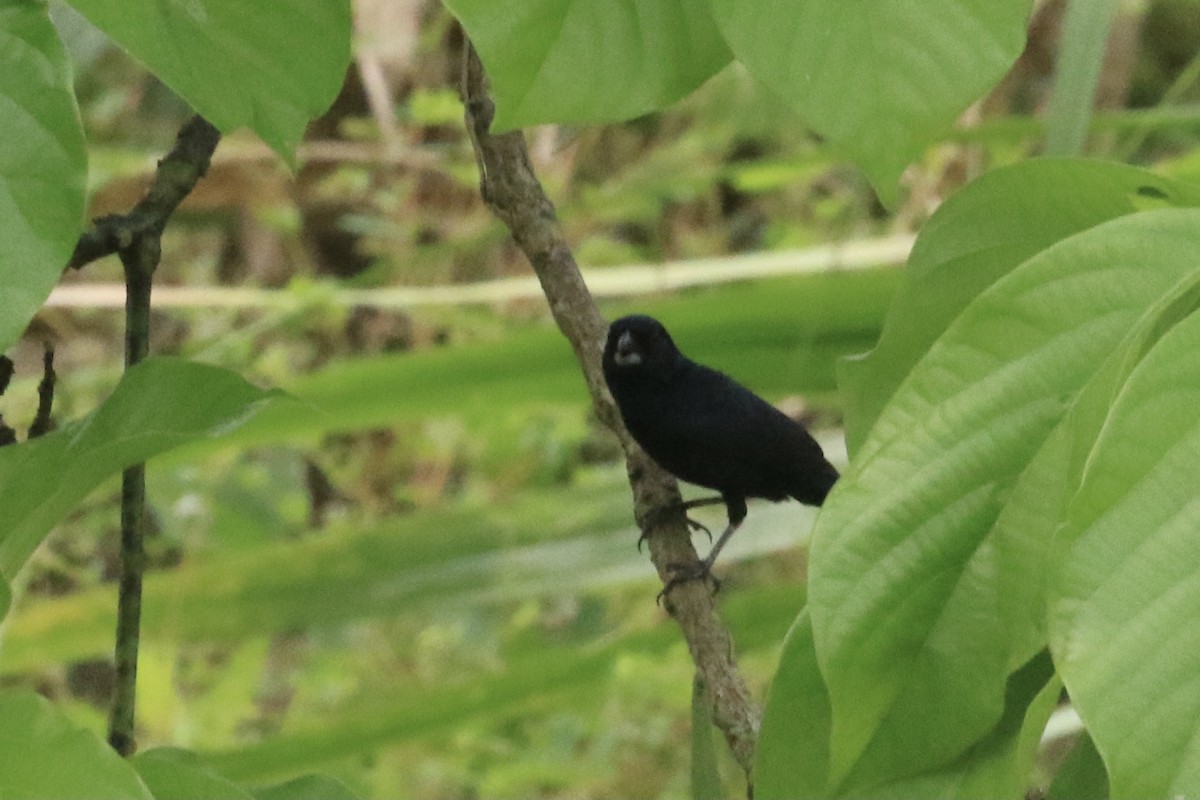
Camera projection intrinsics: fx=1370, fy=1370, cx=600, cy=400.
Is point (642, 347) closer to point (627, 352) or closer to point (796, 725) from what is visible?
point (627, 352)

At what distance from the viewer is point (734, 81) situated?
3.39m

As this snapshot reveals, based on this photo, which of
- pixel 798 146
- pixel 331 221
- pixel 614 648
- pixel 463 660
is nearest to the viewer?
pixel 614 648

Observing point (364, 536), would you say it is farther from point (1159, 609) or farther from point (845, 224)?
point (845, 224)

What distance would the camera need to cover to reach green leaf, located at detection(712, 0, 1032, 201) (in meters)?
0.42

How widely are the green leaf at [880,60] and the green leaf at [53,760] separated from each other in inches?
11.5

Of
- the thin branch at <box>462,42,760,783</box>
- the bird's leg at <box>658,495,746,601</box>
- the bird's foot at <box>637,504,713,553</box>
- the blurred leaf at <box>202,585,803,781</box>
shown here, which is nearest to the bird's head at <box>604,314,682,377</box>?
the bird's leg at <box>658,495,746,601</box>

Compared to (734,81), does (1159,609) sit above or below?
below

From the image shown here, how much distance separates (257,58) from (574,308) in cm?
54

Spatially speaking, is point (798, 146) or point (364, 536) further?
point (798, 146)

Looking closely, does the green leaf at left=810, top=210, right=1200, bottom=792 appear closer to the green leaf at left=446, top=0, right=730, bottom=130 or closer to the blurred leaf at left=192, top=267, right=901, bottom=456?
the green leaf at left=446, top=0, right=730, bottom=130

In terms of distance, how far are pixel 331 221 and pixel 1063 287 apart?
3684 mm

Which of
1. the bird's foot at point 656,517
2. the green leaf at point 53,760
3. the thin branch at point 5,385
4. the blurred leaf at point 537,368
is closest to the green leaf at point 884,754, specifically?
the green leaf at point 53,760

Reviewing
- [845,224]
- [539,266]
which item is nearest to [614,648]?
[539,266]

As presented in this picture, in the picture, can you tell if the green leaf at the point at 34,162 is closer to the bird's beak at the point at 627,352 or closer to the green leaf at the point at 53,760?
the green leaf at the point at 53,760
